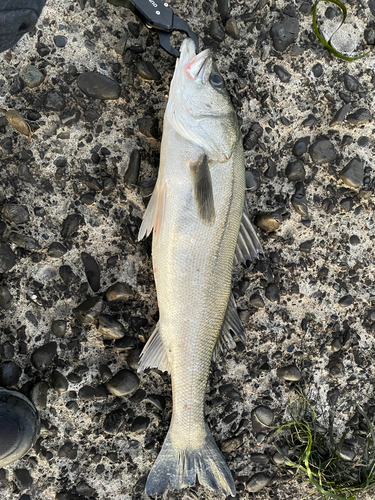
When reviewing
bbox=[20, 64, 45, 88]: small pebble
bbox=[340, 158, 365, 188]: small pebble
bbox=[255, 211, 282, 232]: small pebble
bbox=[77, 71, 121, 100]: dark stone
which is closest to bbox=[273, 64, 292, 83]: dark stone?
bbox=[340, 158, 365, 188]: small pebble

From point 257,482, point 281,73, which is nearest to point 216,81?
point 281,73

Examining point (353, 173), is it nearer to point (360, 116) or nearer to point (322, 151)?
point (322, 151)

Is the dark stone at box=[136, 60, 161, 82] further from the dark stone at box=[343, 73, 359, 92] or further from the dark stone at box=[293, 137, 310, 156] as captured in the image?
the dark stone at box=[343, 73, 359, 92]

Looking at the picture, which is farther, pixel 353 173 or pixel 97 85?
pixel 353 173

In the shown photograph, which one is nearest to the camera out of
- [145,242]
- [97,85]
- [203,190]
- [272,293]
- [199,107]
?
[203,190]

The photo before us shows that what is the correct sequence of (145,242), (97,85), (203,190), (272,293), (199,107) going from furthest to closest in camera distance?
(272,293) < (145,242) < (97,85) < (199,107) < (203,190)

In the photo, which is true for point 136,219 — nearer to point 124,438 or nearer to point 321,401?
point 124,438

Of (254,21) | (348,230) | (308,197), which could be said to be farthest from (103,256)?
(254,21)
